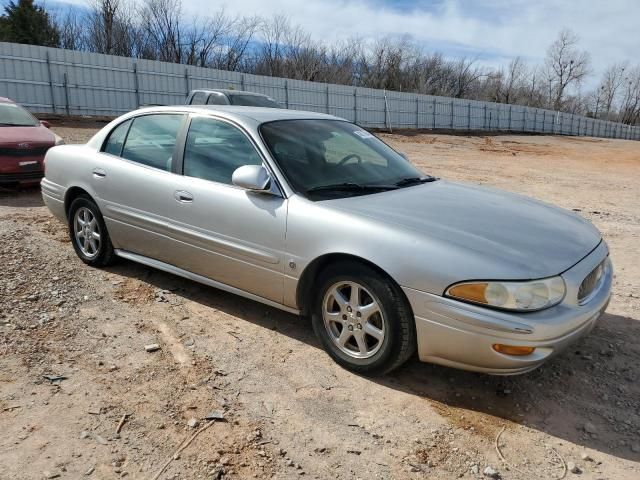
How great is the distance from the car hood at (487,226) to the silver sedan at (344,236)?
0.01 m

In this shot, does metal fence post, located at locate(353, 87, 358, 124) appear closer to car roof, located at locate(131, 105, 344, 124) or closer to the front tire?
the front tire

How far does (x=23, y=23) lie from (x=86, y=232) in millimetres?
37788

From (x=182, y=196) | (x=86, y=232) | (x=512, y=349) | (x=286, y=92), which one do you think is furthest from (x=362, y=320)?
(x=286, y=92)

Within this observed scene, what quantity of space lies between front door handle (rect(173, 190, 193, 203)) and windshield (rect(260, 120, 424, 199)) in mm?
709

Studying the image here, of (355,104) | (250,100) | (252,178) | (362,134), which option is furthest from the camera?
(355,104)

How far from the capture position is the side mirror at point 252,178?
11.3 ft

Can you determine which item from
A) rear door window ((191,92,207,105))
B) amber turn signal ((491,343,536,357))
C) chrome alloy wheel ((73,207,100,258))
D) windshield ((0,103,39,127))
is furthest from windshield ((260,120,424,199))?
rear door window ((191,92,207,105))

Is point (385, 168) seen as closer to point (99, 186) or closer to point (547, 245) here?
point (547, 245)

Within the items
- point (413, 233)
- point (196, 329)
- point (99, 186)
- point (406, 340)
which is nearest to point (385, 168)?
point (413, 233)

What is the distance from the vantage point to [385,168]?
415cm

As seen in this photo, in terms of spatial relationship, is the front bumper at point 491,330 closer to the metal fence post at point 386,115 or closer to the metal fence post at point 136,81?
the metal fence post at point 136,81

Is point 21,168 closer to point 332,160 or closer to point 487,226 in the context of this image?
point 332,160

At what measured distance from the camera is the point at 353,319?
3.20 m

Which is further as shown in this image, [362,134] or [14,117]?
[14,117]
